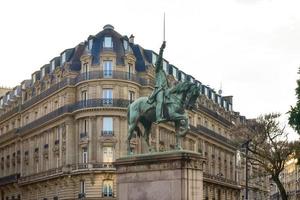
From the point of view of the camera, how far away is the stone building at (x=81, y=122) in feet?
218

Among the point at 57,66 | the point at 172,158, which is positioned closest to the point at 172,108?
the point at 172,158

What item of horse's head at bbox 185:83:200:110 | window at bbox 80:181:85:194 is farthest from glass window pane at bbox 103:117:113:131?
horse's head at bbox 185:83:200:110

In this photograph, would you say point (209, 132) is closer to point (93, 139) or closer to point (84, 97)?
point (84, 97)

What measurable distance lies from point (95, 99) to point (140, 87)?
5.67m

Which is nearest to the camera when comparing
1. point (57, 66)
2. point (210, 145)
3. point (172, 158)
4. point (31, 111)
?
point (172, 158)

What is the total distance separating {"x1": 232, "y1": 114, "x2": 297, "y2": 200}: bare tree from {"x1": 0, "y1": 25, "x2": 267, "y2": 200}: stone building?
416cm

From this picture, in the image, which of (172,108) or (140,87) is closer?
(172,108)

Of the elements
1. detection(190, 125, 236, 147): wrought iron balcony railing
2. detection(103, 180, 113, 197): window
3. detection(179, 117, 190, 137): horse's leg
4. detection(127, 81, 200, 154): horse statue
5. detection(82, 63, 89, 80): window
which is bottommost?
detection(103, 180, 113, 197): window

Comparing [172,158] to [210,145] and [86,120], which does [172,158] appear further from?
[210,145]

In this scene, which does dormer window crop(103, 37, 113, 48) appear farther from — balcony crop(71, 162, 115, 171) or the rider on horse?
the rider on horse

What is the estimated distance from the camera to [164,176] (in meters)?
A: 26.8

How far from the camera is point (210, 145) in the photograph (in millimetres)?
94562

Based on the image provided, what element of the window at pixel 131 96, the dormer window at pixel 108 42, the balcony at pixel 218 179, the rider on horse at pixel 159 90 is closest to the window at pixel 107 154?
the window at pixel 131 96

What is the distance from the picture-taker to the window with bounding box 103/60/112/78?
67188mm
